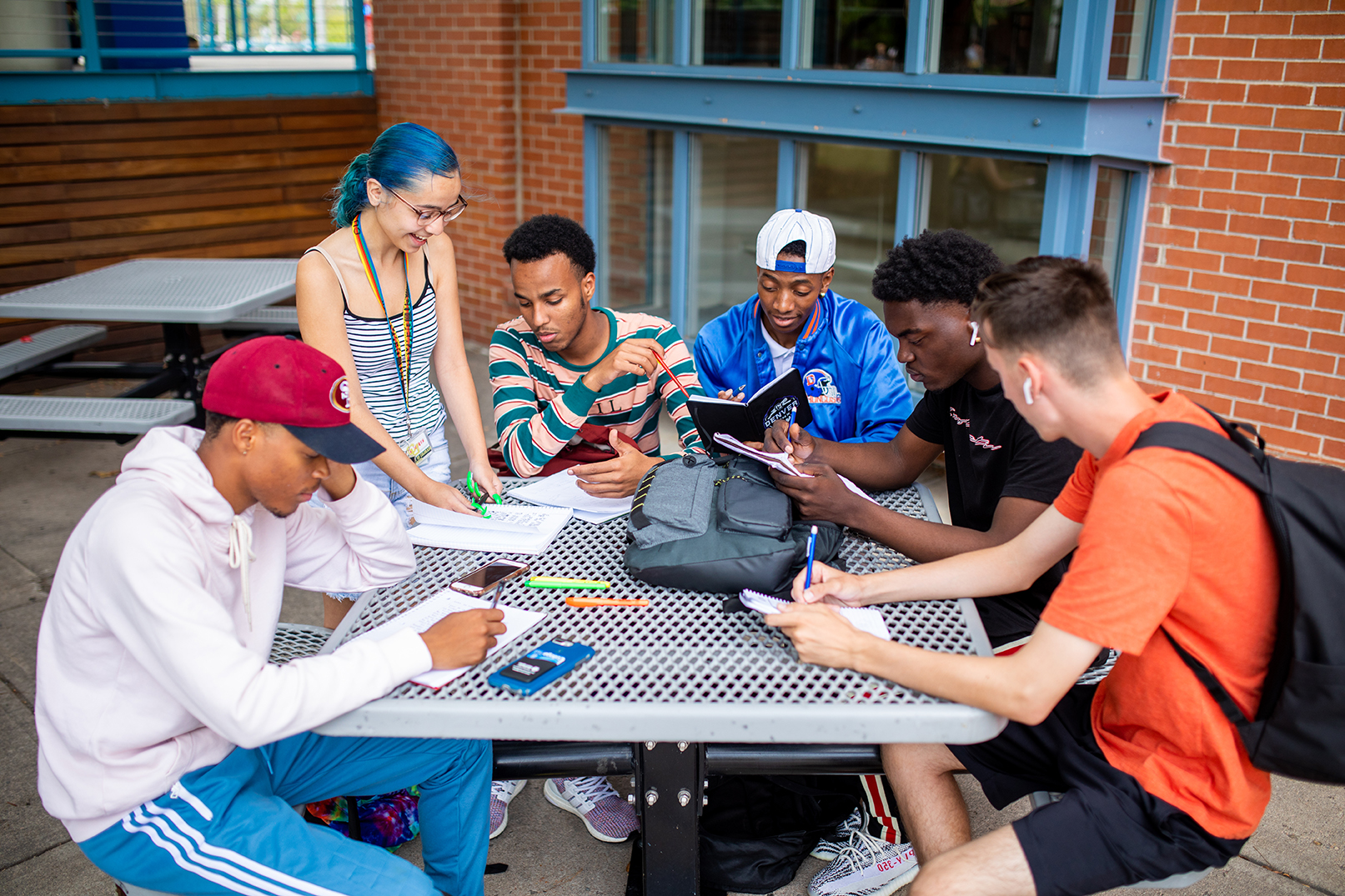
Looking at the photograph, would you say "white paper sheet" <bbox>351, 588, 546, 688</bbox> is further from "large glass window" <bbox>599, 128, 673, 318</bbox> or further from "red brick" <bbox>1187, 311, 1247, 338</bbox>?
"large glass window" <bbox>599, 128, 673, 318</bbox>

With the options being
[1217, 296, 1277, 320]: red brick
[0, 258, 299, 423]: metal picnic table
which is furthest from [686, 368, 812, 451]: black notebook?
[0, 258, 299, 423]: metal picnic table

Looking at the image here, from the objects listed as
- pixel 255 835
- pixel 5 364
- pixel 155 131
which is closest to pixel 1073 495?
pixel 255 835

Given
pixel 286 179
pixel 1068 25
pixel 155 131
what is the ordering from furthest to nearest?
pixel 286 179 < pixel 155 131 < pixel 1068 25

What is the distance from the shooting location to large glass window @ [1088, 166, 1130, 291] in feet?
13.5

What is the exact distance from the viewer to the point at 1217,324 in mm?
4043

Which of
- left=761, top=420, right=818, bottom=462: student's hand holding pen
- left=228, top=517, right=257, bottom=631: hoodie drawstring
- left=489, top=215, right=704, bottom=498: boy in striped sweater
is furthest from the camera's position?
left=489, top=215, right=704, bottom=498: boy in striped sweater

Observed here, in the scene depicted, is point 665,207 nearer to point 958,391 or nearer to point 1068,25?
point 1068,25

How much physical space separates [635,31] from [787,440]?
3925 millimetres

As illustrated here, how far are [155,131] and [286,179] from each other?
933mm

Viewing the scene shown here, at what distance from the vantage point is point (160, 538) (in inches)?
65.7

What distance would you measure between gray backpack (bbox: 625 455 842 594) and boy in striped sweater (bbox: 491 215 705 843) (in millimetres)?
382

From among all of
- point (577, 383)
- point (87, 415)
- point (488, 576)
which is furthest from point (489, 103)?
point (488, 576)

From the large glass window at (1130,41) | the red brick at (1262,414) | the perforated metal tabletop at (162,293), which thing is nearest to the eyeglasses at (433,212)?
the perforated metal tabletop at (162,293)

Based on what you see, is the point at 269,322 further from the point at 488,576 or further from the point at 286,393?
the point at 286,393
